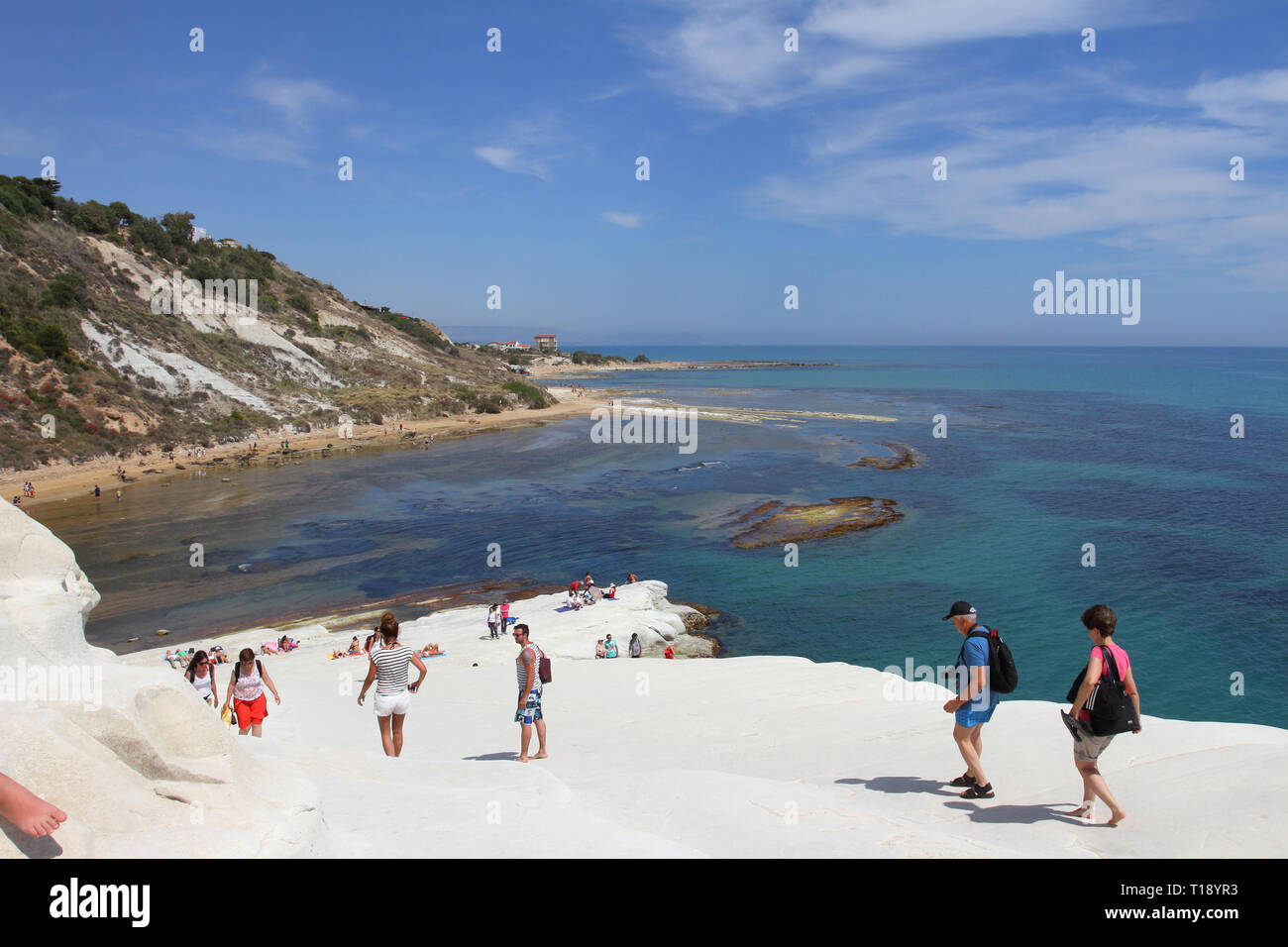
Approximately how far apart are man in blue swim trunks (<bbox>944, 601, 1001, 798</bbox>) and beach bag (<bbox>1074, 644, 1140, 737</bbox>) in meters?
0.81

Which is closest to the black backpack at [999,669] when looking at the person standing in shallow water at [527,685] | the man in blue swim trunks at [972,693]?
the man in blue swim trunks at [972,693]

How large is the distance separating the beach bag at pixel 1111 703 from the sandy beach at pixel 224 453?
27.5 meters

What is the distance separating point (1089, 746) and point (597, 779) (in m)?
4.50

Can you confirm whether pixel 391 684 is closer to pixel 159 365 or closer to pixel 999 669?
pixel 999 669

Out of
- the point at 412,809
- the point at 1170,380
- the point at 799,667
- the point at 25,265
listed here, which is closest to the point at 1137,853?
the point at 412,809

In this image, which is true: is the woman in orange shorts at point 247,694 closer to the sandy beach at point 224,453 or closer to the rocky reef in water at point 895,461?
the sandy beach at point 224,453

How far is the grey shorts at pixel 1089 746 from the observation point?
19.2 feet

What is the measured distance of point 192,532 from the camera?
3356 centimetres

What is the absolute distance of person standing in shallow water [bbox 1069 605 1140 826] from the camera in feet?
Answer: 18.8

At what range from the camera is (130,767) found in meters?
4.68

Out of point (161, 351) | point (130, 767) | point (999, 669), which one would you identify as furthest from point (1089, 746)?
point (161, 351)

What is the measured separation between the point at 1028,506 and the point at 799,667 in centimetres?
2711

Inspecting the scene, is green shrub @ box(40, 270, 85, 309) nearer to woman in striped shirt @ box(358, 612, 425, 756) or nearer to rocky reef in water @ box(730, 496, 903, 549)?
rocky reef in water @ box(730, 496, 903, 549)
